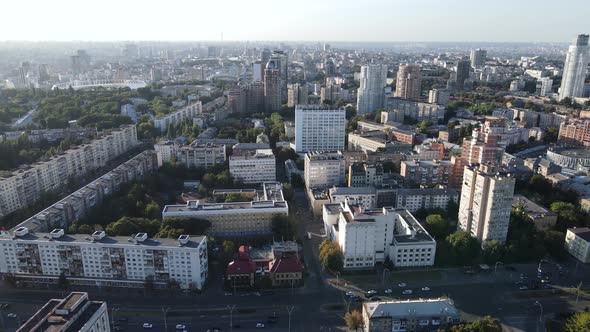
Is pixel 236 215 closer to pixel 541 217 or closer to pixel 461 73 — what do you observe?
pixel 541 217

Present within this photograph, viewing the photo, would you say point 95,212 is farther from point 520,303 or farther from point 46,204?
point 520,303

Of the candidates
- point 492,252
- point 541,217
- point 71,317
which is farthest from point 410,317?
point 541,217

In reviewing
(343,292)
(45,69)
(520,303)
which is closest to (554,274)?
(520,303)

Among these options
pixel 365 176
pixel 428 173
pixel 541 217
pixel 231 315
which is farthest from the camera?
pixel 428 173

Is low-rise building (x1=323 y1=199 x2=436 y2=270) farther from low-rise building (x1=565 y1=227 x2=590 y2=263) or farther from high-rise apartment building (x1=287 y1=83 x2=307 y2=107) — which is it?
high-rise apartment building (x1=287 y1=83 x2=307 y2=107)

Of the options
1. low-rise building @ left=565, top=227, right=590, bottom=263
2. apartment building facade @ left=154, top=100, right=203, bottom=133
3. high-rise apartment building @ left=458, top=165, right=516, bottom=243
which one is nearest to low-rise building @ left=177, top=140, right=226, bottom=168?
apartment building facade @ left=154, top=100, right=203, bottom=133

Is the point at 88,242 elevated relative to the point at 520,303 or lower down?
elevated
